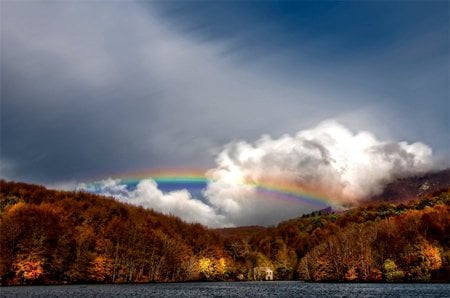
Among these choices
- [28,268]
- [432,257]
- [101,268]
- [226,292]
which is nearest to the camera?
[226,292]

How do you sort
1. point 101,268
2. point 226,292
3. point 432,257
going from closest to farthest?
1. point 226,292
2. point 432,257
3. point 101,268

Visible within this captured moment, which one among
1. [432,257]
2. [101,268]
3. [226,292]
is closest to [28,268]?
[101,268]

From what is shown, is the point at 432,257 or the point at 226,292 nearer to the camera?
the point at 226,292

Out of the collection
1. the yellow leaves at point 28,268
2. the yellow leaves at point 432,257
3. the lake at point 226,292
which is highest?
the yellow leaves at point 432,257

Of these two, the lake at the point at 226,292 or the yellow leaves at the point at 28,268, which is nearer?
the lake at the point at 226,292

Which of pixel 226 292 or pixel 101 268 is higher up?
pixel 101 268

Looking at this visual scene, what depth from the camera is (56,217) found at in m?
179

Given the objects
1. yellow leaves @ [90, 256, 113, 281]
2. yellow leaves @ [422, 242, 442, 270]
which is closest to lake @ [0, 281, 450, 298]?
yellow leaves @ [422, 242, 442, 270]

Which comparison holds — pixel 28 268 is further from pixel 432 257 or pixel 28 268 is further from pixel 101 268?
pixel 432 257

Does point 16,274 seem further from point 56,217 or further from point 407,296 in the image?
point 407,296

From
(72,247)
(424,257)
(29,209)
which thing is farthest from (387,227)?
(29,209)

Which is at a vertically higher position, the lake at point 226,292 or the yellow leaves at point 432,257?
the yellow leaves at point 432,257

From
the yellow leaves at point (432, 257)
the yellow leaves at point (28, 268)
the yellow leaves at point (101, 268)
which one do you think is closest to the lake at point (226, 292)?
the yellow leaves at point (28, 268)

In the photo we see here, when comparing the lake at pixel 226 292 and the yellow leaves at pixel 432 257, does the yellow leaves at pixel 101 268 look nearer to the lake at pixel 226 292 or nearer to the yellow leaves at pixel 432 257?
the lake at pixel 226 292
